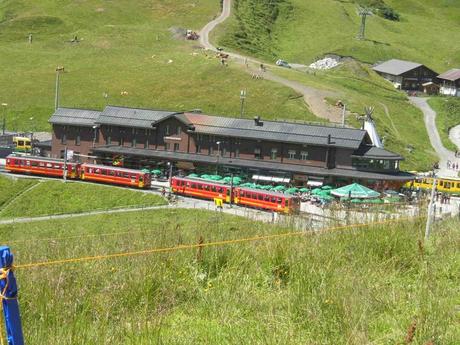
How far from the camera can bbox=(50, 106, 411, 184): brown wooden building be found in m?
59.0

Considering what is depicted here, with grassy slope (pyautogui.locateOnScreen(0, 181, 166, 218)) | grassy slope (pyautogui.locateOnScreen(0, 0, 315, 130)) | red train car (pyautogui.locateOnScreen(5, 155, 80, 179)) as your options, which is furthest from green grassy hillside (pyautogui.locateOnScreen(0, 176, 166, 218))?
grassy slope (pyautogui.locateOnScreen(0, 0, 315, 130))

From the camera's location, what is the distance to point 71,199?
56000 millimetres

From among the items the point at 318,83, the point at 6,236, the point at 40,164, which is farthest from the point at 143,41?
the point at 6,236

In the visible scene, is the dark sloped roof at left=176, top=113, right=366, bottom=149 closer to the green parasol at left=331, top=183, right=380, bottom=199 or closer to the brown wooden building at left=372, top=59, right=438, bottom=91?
the green parasol at left=331, top=183, right=380, bottom=199

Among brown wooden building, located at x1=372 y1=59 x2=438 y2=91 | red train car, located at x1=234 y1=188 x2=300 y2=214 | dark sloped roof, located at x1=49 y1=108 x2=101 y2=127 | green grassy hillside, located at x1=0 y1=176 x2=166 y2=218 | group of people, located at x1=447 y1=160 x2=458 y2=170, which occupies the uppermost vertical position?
brown wooden building, located at x1=372 y1=59 x2=438 y2=91

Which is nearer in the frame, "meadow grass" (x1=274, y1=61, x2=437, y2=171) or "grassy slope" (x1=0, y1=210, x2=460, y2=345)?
"grassy slope" (x1=0, y1=210, x2=460, y2=345)

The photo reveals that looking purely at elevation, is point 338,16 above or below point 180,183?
above

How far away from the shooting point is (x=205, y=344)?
7629 mm

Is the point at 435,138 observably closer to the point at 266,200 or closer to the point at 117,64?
the point at 266,200

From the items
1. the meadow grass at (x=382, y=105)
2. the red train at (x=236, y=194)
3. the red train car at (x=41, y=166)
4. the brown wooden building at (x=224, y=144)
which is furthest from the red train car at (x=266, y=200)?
the meadow grass at (x=382, y=105)

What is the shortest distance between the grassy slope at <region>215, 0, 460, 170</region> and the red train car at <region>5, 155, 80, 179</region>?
114 ft

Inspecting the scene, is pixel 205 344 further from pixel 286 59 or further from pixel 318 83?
pixel 286 59

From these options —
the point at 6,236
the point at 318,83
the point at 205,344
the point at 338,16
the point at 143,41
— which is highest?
the point at 338,16

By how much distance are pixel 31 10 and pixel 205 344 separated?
13543 centimetres
